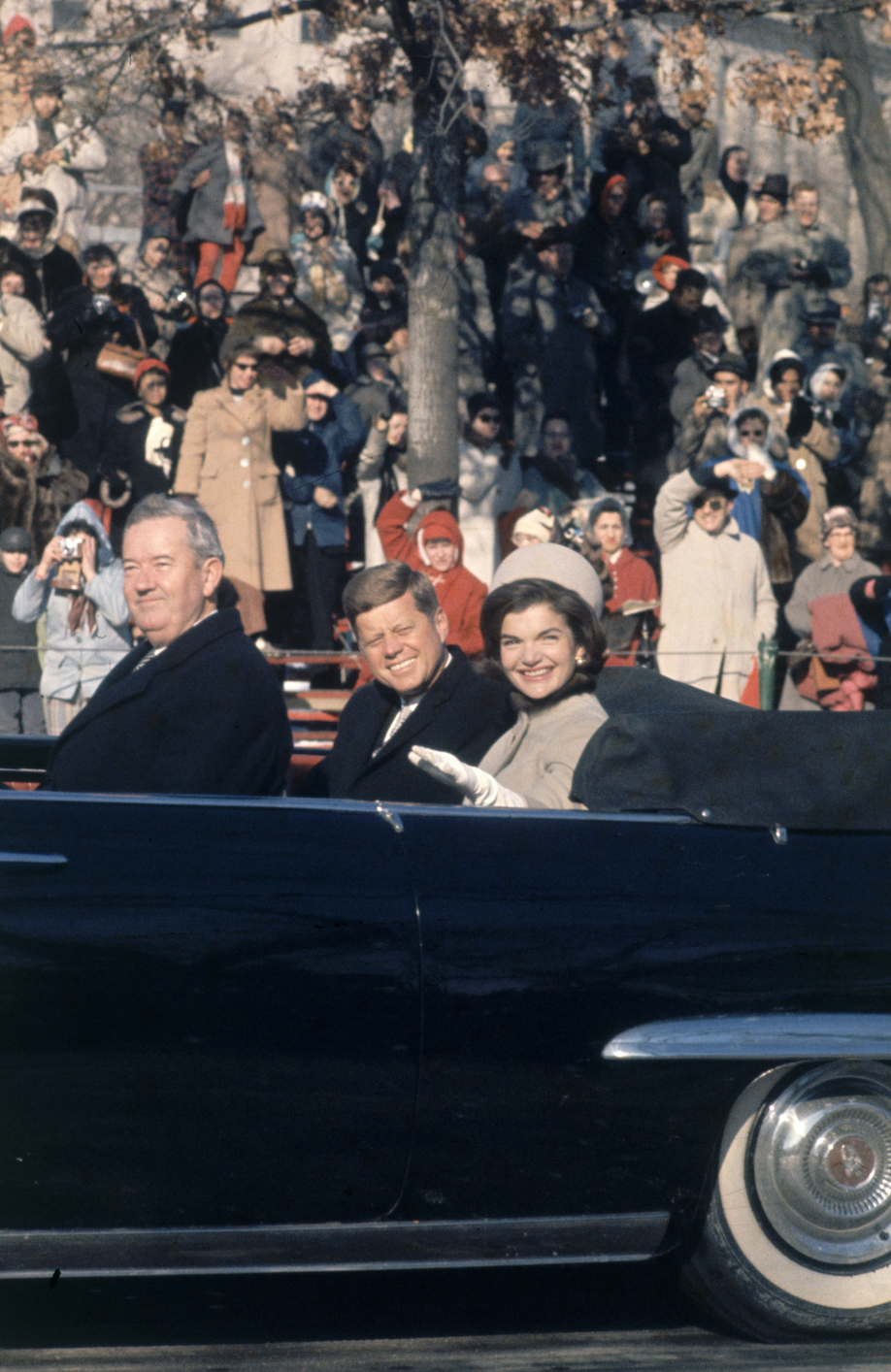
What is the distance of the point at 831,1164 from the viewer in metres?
3.32

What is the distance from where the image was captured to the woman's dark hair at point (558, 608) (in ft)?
13.9

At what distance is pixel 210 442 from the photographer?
34.2 feet

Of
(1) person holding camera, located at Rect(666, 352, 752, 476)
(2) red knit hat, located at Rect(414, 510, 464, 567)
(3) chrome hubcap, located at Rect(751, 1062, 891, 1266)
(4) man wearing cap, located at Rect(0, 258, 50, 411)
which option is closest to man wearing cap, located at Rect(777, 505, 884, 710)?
(1) person holding camera, located at Rect(666, 352, 752, 476)

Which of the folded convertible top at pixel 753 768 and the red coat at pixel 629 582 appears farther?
the red coat at pixel 629 582

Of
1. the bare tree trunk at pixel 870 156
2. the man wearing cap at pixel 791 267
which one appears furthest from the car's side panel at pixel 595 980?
the bare tree trunk at pixel 870 156

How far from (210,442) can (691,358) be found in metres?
3.30

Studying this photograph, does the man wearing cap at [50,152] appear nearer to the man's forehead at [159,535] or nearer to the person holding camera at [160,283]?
the person holding camera at [160,283]

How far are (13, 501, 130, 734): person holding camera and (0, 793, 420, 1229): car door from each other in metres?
6.44

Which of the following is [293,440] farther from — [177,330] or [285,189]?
[285,189]

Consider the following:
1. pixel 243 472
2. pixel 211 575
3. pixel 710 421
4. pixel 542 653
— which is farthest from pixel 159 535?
pixel 710 421

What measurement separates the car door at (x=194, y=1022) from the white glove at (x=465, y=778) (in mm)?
349

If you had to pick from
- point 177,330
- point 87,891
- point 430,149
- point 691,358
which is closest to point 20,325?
point 177,330

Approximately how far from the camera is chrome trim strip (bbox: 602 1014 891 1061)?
3.17m

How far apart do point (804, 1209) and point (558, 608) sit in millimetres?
1531
